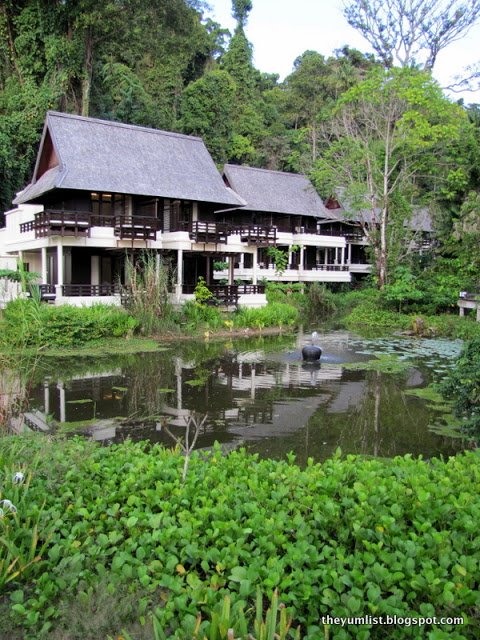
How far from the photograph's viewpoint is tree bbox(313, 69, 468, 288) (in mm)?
24906

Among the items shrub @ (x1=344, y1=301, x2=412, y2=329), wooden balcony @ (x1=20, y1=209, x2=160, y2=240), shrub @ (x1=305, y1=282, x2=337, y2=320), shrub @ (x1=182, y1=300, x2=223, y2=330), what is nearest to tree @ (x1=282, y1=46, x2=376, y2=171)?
shrub @ (x1=305, y1=282, x2=337, y2=320)

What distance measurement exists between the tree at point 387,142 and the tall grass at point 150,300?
1247cm

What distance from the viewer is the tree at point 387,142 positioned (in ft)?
81.7

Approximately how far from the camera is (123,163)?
2430 centimetres

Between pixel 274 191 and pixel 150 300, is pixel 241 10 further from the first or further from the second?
pixel 150 300

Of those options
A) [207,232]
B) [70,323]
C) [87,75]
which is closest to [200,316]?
[207,232]

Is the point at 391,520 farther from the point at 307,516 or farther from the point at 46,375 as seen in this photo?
the point at 46,375

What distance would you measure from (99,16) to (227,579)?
106 ft

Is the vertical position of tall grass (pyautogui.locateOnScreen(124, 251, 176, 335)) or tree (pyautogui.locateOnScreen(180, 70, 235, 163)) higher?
tree (pyautogui.locateOnScreen(180, 70, 235, 163))


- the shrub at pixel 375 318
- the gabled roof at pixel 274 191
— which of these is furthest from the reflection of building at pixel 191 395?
the gabled roof at pixel 274 191

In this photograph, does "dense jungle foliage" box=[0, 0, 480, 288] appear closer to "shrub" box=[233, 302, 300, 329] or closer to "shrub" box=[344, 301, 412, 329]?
"shrub" box=[344, 301, 412, 329]

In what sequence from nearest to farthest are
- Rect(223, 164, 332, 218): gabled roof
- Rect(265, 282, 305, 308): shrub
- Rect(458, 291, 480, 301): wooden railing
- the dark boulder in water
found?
the dark boulder in water, Rect(458, 291, 480, 301): wooden railing, Rect(265, 282, 305, 308): shrub, Rect(223, 164, 332, 218): gabled roof

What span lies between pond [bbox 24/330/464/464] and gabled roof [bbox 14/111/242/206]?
923 centimetres

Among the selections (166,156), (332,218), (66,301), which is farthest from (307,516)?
(332,218)
